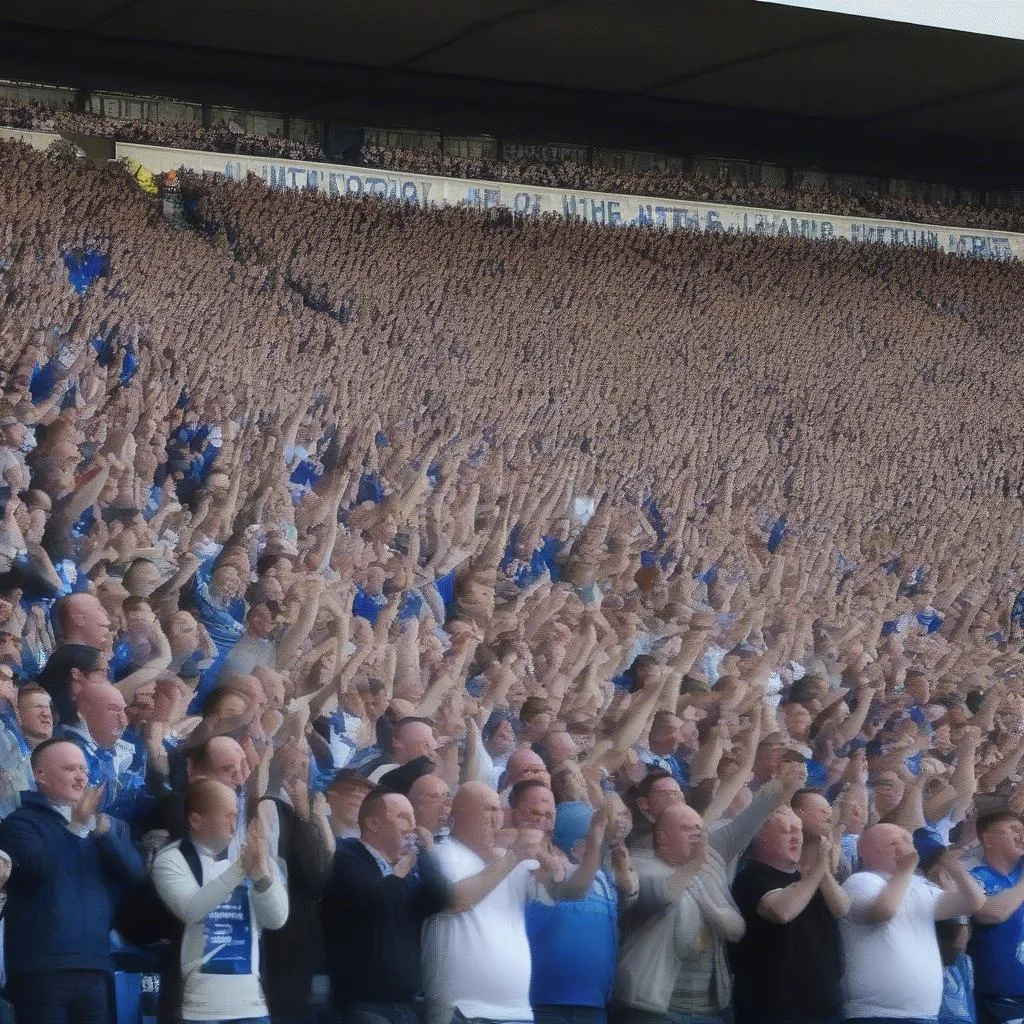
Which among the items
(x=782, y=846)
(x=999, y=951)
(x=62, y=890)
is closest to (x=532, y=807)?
(x=782, y=846)

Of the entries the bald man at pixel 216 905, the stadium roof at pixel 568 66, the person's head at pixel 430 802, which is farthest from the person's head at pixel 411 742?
the stadium roof at pixel 568 66

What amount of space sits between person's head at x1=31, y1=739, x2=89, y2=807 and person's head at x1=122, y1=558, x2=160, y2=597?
1.46 meters

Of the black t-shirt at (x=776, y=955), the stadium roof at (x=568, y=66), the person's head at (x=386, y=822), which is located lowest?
the black t-shirt at (x=776, y=955)

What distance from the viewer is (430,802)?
3.80m

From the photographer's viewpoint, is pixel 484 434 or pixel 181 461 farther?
pixel 484 434

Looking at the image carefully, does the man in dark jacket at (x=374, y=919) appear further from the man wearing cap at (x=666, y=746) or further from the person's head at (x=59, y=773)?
the man wearing cap at (x=666, y=746)

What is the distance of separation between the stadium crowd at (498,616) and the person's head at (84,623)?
0.6 inches

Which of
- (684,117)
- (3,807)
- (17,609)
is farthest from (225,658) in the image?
(684,117)

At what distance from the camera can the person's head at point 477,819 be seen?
3.81 metres

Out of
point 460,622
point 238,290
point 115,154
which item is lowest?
point 460,622

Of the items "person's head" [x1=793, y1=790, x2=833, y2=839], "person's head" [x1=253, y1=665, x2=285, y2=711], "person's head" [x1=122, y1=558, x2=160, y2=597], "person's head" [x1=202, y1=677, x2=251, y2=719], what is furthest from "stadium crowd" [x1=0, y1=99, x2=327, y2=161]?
"person's head" [x1=793, y1=790, x2=833, y2=839]

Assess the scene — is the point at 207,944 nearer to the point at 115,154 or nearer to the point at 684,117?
the point at 115,154

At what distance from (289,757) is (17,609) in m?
1.16

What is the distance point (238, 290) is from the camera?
8.39m
